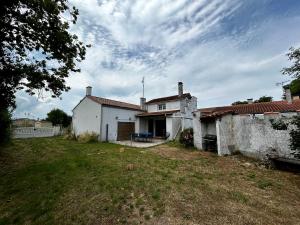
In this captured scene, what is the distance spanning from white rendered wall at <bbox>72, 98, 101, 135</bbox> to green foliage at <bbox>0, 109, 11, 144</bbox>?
8065 mm

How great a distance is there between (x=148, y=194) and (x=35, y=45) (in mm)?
8591

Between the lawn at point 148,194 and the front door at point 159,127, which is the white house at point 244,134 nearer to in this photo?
the lawn at point 148,194

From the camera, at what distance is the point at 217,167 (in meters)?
8.30

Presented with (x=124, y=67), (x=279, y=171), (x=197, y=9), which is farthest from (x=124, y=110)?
(x=279, y=171)

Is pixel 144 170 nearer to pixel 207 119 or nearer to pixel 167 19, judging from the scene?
pixel 207 119

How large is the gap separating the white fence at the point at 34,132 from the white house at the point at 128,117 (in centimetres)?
632

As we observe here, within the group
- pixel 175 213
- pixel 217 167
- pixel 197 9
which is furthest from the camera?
pixel 197 9

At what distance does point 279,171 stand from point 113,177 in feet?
25.3

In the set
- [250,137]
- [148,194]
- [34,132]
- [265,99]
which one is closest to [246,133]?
[250,137]

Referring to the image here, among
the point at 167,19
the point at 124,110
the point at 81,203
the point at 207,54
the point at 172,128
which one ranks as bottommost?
the point at 81,203

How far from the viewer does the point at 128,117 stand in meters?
22.0

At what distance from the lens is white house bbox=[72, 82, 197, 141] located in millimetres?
19312

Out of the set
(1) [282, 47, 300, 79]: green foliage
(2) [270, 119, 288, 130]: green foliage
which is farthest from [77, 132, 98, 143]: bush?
(1) [282, 47, 300, 79]: green foliage

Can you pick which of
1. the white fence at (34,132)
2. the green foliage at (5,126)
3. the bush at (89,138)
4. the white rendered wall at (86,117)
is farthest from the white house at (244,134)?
the white fence at (34,132)
